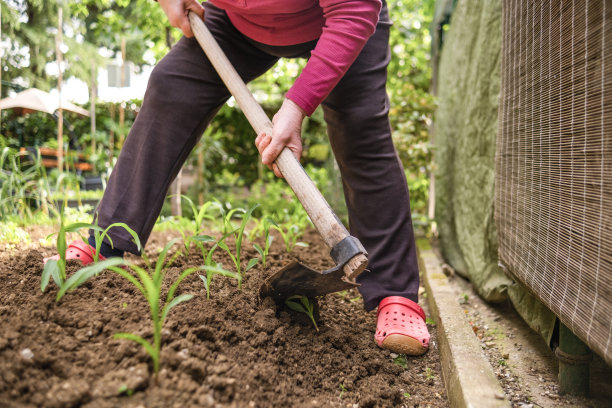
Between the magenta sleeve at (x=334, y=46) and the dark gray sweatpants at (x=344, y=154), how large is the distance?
225 mm

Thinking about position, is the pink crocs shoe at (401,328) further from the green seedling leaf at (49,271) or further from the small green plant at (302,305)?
A: the green seedling leaf at (49,271)

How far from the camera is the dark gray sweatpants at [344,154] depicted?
149 cm

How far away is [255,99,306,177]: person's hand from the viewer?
1.23 metres

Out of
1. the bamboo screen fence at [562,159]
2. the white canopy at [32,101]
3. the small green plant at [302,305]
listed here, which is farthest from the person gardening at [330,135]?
the white canopy at [32,101]

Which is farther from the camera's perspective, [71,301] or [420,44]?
[420,44]

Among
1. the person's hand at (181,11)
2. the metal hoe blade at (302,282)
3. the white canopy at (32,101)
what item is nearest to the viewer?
the metal hoe blade at (302,282)

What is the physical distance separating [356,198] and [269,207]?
2871 millimetres

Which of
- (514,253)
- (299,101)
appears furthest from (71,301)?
(514,253)

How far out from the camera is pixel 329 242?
1188mm

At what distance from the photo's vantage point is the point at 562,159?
103 cm

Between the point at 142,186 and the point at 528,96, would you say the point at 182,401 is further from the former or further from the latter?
the point at 528,96

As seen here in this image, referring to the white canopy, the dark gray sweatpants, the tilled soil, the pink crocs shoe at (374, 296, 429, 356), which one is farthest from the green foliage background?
the tilled soil

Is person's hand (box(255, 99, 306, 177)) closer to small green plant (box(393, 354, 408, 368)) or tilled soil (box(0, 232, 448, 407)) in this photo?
tilled soil (box(0, 232, 448, 407))

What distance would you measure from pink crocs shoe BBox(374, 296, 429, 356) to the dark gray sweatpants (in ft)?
0.18
